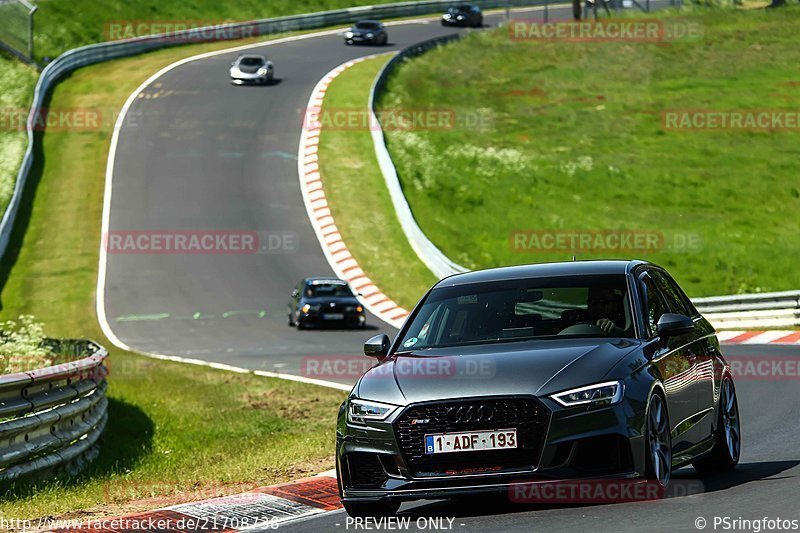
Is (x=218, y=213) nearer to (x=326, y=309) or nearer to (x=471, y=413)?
(x=326, y=309)

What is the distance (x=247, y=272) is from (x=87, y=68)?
78.7 ft

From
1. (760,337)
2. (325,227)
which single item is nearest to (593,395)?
(760,337)

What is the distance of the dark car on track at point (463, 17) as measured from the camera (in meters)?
76.9

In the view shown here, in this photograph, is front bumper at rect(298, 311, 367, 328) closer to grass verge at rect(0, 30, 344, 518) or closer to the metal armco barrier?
grass verge at rect(0, 30, 344, 518)

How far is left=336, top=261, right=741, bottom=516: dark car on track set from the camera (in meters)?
7.96

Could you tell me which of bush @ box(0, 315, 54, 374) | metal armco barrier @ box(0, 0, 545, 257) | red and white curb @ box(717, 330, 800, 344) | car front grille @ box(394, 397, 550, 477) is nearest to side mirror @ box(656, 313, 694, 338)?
car front grille @ box(394, 397, 550, 477)

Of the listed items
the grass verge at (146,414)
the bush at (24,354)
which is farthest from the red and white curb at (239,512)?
the bush at (24,354)

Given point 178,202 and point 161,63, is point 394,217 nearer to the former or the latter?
point 178,202

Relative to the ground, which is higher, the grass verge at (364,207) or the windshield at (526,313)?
the windshield at (526,313)

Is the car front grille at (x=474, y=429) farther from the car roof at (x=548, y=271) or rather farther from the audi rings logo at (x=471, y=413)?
the car roof at (x=548, y=271)

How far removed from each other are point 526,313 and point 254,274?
27421 millimetres

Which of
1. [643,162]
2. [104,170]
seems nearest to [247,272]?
[104,170]

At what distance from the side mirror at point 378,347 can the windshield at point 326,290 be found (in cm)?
2132

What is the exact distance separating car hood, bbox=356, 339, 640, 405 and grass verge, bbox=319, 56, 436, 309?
2440 centimetres
